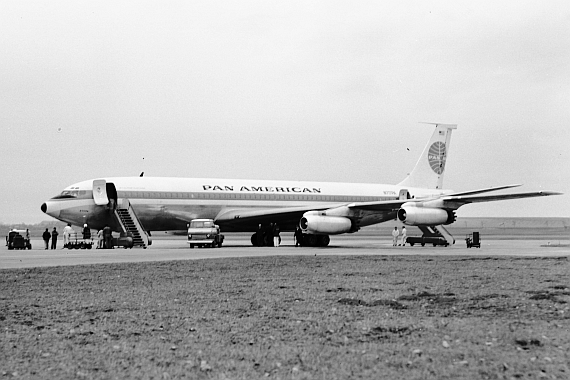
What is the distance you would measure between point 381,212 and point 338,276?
881 inches

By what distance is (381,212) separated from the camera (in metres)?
38.0

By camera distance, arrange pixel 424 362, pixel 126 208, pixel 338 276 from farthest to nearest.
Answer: pixel 126 208, pixel 338 276, pixel 424 362

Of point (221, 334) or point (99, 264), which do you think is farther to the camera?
point (99, 264)

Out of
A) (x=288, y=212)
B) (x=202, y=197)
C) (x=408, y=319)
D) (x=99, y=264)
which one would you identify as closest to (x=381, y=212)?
(x=288, y=212)

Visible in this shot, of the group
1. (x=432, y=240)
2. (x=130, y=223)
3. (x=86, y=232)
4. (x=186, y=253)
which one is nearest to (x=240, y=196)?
(x=130, y=223)

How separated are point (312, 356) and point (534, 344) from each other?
2.51m

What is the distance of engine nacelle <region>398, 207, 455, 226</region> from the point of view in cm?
3459

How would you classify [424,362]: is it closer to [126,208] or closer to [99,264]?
[99,264]

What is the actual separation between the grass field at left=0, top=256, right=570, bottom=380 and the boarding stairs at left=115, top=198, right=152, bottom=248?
16.7 m

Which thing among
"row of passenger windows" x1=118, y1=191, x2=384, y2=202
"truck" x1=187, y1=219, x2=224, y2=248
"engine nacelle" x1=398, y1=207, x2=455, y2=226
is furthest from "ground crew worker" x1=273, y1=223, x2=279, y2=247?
"engine nacelle" x1=398, y1=207, x2=455, y2=226

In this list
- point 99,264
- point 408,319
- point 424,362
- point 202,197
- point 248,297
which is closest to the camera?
point 424,362

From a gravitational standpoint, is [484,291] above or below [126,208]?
below

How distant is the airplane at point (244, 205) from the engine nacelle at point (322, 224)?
0.05 meters

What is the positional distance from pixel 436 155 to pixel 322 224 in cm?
1279
